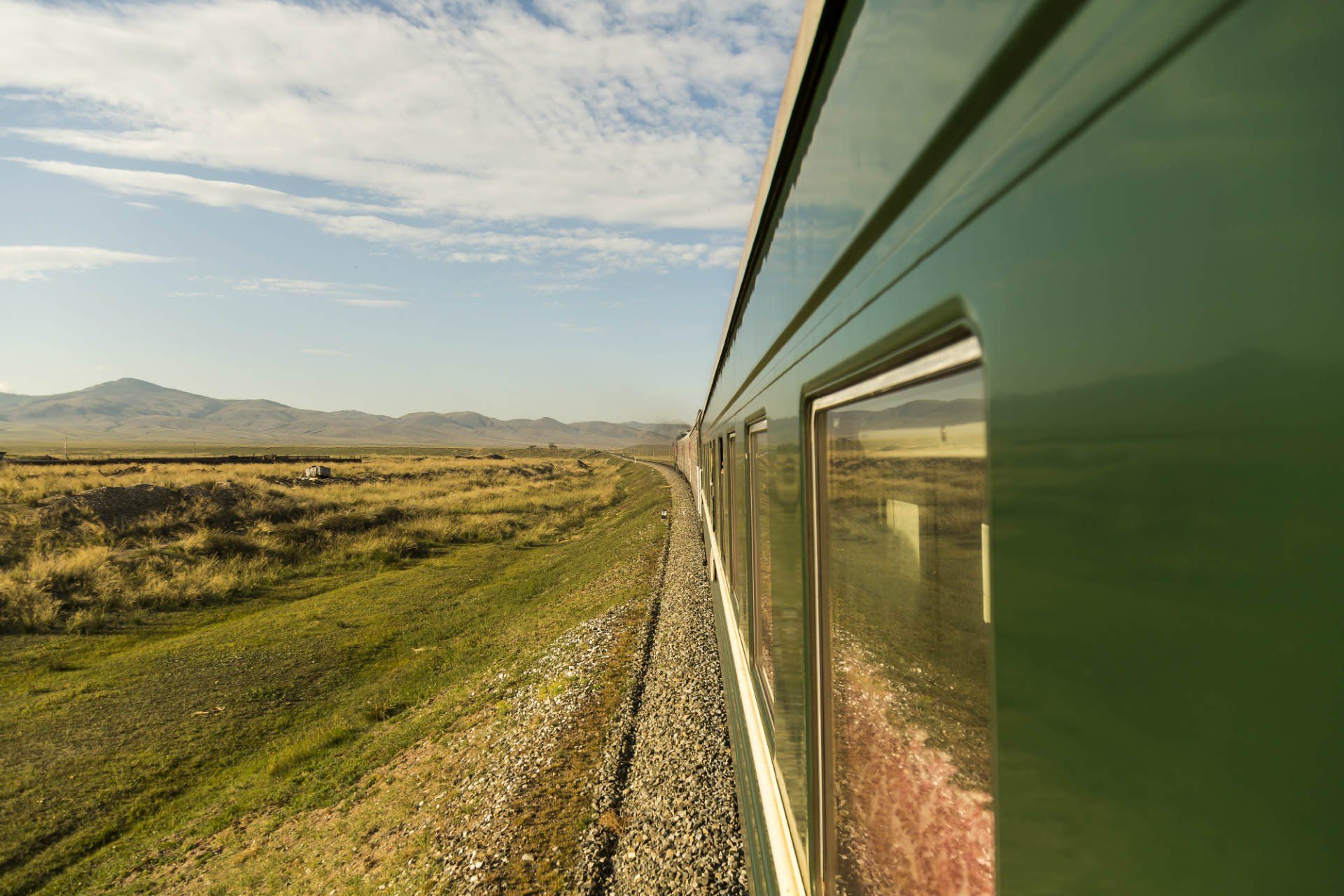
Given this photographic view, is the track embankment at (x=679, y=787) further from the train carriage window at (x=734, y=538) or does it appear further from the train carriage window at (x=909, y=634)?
the train carriage window at (x=909, y=634)

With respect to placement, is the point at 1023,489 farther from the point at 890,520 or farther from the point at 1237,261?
the point at 890,520

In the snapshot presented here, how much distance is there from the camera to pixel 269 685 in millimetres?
10531

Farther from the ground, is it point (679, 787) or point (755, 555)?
point (755, 555)

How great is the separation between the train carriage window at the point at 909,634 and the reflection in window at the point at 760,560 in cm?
121

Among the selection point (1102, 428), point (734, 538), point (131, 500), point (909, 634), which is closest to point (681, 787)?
point (734, 538)

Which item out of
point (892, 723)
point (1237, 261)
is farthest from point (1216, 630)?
point (892, 723)

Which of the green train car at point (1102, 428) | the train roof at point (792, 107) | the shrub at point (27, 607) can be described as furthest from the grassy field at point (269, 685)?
the green train car at point (1102, 428)

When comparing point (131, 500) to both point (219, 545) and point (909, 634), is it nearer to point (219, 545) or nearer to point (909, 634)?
point (219, 545)

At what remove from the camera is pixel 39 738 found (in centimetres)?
872

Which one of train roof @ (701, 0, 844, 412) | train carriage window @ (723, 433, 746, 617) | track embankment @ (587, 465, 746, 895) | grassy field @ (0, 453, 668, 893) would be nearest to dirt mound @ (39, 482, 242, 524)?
grassy field @ (0, 453, 668, 893)

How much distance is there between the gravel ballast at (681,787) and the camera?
13.9 feet

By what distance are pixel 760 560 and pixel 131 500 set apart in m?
25.9

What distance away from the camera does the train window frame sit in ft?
10.9

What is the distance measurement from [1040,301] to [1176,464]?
226 mm
